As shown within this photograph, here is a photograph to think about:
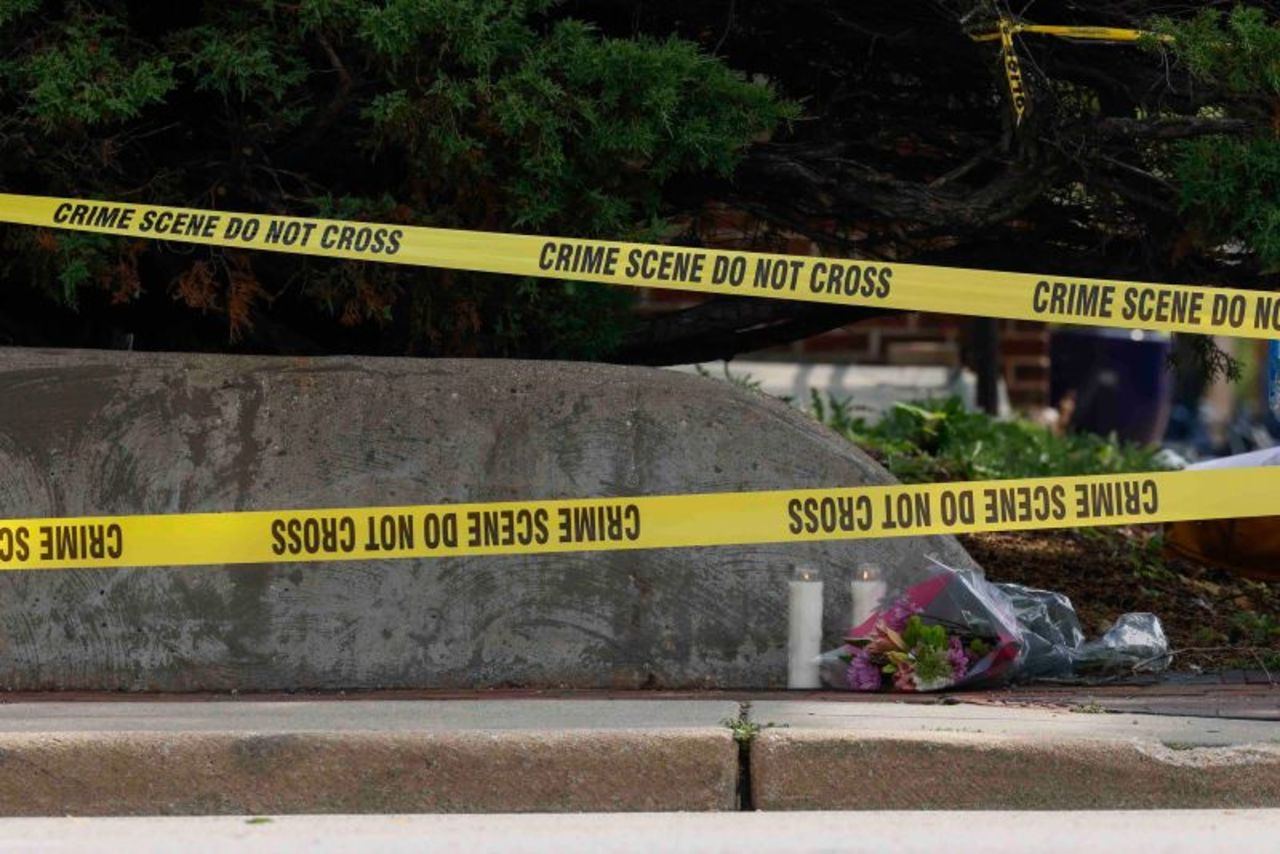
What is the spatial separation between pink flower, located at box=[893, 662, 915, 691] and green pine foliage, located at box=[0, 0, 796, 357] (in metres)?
1.69

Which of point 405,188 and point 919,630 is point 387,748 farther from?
point 405,188

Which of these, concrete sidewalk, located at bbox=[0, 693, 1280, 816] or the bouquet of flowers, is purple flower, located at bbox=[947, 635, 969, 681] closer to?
the bouquet of flowers

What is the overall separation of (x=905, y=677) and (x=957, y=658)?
7.1 inches

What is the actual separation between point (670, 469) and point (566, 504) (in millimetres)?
569

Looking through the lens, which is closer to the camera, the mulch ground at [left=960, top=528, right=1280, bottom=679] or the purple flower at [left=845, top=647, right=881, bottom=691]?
the purple flower at [left=845, top=647, right=881, bottom=691]

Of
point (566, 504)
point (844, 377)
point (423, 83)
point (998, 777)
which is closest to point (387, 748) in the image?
point (566, 504)

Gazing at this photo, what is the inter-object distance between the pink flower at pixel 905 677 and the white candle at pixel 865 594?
23 cm

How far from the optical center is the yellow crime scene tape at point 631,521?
21.0ft

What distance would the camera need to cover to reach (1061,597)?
749 cm

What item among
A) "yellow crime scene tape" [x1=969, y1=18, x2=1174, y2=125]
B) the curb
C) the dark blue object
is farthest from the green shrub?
the dark blue object

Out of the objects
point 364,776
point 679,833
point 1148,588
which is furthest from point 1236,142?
point 364,776

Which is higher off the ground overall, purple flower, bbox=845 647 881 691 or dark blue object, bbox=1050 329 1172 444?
dark blue object, bbox=1050 329 1172 444

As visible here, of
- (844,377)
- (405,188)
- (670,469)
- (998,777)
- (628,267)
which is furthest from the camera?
(844,377)

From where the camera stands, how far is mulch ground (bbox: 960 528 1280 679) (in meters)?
7.84
